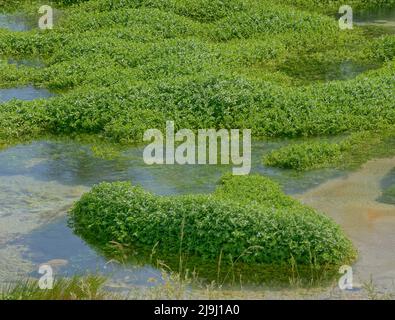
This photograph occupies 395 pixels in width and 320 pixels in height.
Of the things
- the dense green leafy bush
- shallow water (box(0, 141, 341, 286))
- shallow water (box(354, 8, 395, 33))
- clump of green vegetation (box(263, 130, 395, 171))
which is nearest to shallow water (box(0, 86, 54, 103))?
shallow water (box(0, 141, 341, 286))

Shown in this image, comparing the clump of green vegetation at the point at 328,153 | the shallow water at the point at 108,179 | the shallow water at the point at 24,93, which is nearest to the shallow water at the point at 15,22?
the shallow water at the point at 24,93

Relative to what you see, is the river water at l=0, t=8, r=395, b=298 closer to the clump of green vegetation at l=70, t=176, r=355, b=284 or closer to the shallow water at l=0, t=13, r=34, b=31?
the clump of green vegetation at l=70, t=176, r=355, b=284

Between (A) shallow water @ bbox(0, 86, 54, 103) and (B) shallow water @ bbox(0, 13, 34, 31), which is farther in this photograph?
(B) shallow water @ bbox(0, 13, 34, 31)

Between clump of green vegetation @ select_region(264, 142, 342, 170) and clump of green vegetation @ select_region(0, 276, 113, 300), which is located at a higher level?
clump of green vegetation @ select_region(264, 142, 342, 170)

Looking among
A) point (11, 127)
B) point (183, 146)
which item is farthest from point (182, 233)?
point (11, 127)

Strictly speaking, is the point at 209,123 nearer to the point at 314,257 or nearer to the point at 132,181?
the point at 132,181

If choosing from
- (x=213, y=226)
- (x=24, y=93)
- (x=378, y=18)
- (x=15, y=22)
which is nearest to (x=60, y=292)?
(x=213, y=226)

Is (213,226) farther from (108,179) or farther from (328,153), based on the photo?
(328,153)
